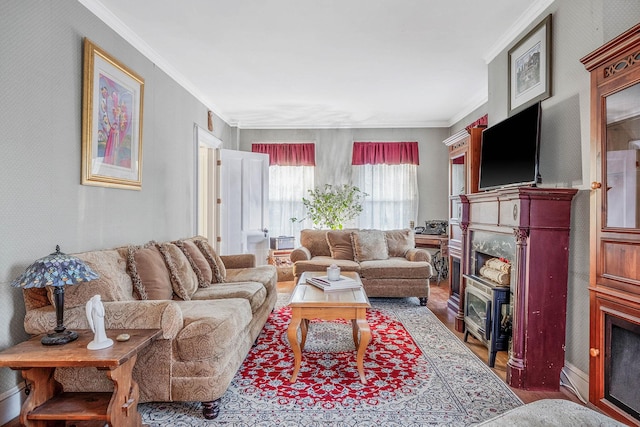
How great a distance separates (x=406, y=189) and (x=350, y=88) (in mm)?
2382

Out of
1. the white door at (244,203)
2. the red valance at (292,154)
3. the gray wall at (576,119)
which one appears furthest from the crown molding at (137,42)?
the gray wall at (576,119)

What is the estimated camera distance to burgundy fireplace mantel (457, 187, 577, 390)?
239 cm

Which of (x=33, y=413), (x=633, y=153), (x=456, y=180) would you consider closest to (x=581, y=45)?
(x=633, y=153)

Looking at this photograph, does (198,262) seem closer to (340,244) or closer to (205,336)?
(205,336)

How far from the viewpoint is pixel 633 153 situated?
1756mm

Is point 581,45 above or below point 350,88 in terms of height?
below

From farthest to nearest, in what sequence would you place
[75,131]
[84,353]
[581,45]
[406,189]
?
[406,189]
[75,131]
[581,45]
[84,353]

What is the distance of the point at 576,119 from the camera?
240cm

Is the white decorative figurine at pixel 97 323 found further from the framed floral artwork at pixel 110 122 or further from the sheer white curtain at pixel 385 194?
the sheer white curtain at pixel 385 194

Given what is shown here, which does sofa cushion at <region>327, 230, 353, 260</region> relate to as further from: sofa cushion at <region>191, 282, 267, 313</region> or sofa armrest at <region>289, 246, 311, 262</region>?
sofa cushion at <region>191, 282, 267, 313</region>

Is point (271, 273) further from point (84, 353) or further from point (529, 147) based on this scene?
point (529, 147)

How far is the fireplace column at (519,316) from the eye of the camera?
2416 mm

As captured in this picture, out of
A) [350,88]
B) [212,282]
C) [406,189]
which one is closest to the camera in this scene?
[212,282]

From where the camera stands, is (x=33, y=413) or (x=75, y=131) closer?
(x=33, y=413)
